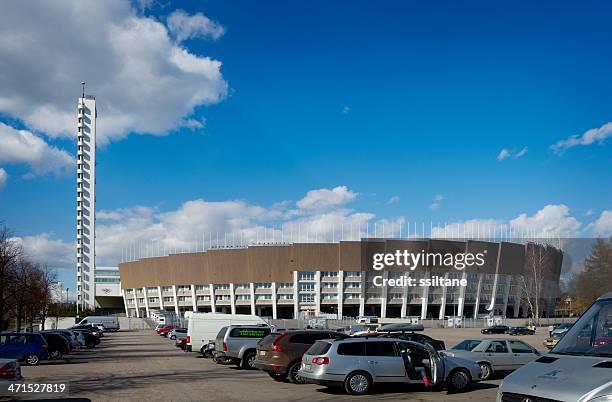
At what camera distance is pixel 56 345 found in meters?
34.1

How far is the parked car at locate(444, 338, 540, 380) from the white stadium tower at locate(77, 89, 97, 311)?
448 ft

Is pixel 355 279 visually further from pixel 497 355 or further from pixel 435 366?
pixel 435 366

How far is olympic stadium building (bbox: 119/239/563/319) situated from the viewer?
125750 millimetres

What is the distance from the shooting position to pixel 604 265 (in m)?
97.8

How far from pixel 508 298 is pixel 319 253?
138 ft

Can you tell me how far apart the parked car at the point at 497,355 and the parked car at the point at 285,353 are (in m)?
4.86

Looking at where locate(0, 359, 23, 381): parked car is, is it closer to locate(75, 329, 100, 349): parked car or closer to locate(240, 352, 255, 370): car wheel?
locate(240, 352, 255, 370): car wheel

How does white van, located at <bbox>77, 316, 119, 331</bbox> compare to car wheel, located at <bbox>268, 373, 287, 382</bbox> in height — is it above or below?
below

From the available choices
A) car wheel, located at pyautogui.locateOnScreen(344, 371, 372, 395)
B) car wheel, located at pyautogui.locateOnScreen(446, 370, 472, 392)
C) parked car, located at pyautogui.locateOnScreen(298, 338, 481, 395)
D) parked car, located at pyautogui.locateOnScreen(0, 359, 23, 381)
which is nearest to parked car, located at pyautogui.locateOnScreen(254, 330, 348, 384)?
parked car, located at pyautogui.locateOnScreen(298, 338, 481, 395)

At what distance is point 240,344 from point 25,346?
33.2 ft

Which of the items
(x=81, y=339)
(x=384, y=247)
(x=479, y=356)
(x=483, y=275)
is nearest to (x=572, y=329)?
(x=479, y=356)

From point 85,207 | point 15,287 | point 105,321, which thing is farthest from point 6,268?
point 85,207

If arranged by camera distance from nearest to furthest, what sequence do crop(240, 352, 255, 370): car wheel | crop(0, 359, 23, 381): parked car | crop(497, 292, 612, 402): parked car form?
crop(497, 292, 612, 402): parked car < crop(0, 359, 23, 381): parked car < crop(240, 352, 255, 370): car wheel

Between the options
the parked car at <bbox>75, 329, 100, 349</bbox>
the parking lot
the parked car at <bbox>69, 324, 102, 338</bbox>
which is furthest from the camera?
the parked car at <bbox>69, 324, 102, 338</bbox>
